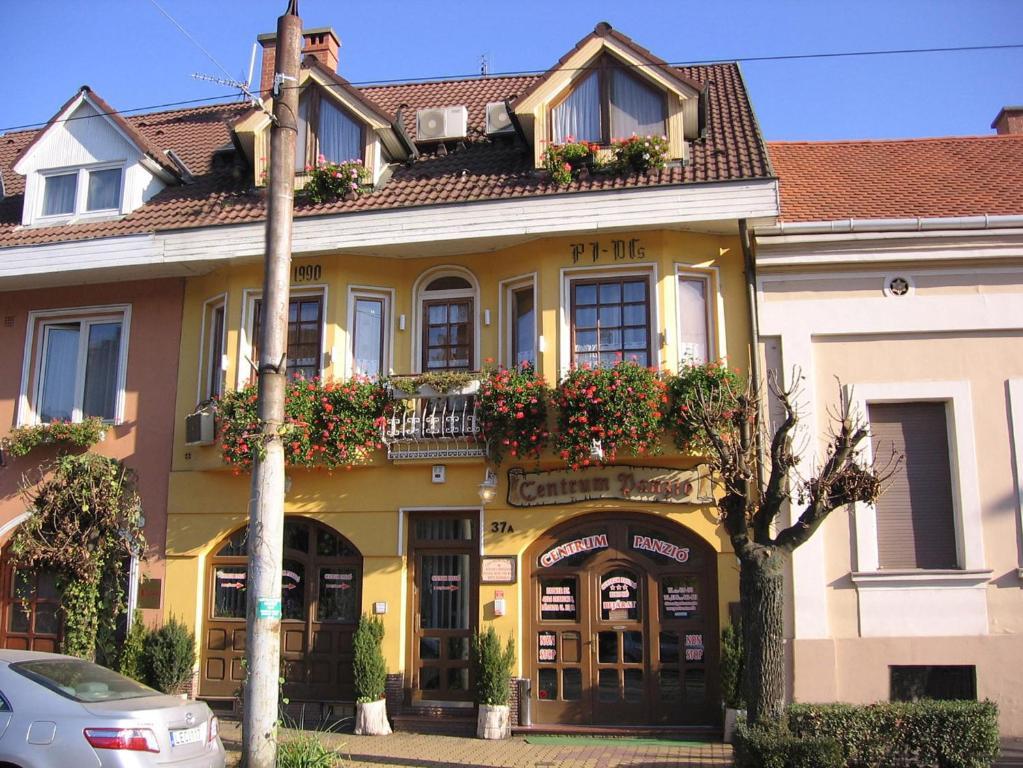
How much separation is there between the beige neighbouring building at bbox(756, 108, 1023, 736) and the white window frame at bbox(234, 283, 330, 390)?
6.16 meters

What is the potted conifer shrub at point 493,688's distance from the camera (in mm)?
12680

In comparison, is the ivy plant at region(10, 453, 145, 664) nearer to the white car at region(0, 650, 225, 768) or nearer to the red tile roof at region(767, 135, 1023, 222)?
the white car at region(0, 650, 225, 768)

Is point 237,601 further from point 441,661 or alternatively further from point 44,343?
point 44,343

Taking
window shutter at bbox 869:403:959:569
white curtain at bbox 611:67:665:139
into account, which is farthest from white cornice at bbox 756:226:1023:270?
white curtain at bbox 611:67:665:139

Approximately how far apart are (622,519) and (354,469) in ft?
12.6

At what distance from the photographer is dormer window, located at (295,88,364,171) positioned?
15.3 m

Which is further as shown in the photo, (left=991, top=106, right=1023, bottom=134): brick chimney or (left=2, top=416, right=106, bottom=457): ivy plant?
(left=991, top=106, right=1023, bottom=134): brick chimney

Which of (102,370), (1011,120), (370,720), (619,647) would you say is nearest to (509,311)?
(619,647)

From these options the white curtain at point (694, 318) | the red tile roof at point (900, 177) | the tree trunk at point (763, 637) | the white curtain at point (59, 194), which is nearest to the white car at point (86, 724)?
the tree trunk at point (763, 637)

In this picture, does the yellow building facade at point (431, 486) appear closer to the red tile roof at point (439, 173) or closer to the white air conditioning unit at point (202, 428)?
the white air conditioning unit at point (202, 428)

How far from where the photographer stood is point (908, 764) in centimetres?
973

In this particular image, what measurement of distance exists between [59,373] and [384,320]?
555 centimetres

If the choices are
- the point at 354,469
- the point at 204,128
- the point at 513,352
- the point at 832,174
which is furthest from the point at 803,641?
the point at 204,128

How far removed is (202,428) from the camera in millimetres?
14289
